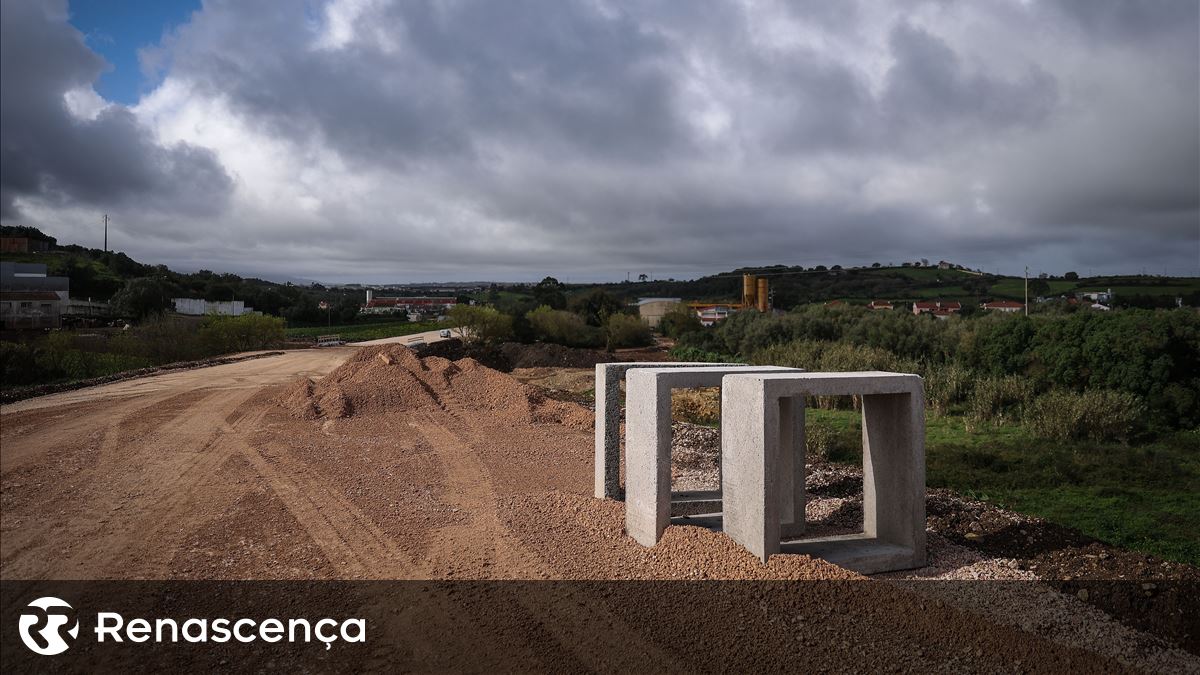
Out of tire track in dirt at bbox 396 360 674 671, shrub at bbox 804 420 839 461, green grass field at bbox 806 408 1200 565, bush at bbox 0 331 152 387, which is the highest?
bush at bbox 0 331 152 387

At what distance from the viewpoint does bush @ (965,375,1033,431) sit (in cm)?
1805

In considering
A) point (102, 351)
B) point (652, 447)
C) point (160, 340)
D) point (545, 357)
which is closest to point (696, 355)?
point (545, 357)

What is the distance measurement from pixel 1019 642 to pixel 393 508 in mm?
5329

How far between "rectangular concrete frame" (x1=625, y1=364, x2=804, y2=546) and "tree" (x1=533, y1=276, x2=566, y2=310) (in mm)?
41458

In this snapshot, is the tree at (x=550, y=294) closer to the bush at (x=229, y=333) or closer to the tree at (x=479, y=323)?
the tree at (x=479, y=323)

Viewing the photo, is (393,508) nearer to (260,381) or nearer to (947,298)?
(260,381)

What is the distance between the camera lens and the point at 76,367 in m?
2.92

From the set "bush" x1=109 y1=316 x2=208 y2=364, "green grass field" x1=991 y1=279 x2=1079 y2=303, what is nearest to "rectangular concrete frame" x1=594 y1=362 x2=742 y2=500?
"bush" x1=109 y1=316 x2=208 y2=364

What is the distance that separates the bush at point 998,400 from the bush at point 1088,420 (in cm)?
126

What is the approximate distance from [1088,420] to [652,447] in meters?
13.2

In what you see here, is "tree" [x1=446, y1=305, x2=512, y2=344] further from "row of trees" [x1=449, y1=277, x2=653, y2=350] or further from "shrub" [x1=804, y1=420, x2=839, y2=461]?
"shrub" [x1=804, y1=420, x2=839, y2=461]

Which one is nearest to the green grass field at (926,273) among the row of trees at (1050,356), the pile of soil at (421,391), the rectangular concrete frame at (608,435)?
the row of trees at (1050,356)

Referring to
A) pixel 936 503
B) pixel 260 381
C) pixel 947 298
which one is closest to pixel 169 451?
pixel 260 381

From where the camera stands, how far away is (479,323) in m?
35.7
